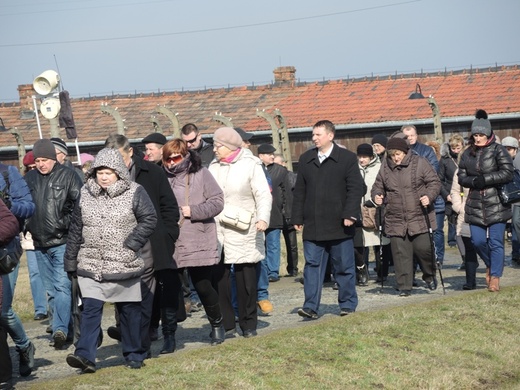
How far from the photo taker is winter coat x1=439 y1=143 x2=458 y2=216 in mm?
18328

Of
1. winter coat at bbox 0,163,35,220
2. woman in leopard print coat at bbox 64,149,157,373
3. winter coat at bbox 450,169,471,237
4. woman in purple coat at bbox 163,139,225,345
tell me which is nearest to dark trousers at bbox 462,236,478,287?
winter coat at bbox 450,169,471,237

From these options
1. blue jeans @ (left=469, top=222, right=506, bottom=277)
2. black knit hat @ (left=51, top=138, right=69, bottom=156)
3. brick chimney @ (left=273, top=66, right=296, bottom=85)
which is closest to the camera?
black knit hat @ (left=51, top=138, right=69, bottom=156)

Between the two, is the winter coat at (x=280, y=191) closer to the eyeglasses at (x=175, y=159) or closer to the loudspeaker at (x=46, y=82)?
the loudspeaker at (x=46, y=82)

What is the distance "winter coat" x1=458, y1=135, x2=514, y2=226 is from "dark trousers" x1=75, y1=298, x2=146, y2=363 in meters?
5.50

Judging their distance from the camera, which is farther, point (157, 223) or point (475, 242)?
A: point (475, 242)

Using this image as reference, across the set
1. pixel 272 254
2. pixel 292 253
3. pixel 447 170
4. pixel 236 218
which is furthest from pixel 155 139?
pixel 447 170

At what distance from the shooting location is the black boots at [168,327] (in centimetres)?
1141

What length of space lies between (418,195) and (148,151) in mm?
3513

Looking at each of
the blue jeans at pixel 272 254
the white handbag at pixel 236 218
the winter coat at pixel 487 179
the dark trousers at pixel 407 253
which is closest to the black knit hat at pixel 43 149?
the white handbag at pixel 236 218

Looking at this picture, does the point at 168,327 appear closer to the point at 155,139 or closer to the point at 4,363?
the point at 4,363

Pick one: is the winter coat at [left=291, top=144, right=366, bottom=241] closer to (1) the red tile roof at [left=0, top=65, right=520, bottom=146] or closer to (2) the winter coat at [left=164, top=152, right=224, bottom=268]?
(2) the winter coat at [left=164, top=152, right=224, bottom=268]

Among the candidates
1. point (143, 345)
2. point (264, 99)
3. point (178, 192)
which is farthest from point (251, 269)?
point (264, 99)

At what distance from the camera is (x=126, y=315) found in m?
10.4

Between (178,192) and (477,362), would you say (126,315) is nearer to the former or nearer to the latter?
(178,192)
